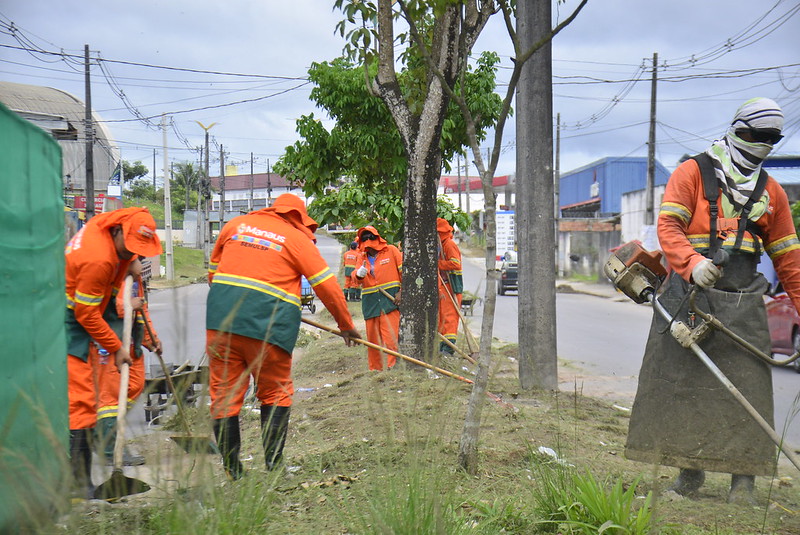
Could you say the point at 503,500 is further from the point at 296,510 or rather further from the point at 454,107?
the point at 454,107

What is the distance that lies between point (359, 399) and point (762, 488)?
10.9 ft

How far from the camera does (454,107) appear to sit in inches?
469

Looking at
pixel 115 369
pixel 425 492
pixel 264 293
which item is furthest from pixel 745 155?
pixel 115 369

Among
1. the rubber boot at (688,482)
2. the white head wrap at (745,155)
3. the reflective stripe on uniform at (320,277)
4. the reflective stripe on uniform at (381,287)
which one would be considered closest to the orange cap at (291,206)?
the reflective stripe on uniform at (320,277)

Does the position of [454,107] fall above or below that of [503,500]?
above

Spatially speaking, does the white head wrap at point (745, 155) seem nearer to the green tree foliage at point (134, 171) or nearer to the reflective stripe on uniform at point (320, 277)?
the reflective stripe on uniform at point (320, 277)

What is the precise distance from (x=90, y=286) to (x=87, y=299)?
0.24 ft

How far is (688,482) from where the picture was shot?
4.18 m

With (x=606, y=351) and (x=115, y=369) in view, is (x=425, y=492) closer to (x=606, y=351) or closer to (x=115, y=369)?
(x=115, y=369)

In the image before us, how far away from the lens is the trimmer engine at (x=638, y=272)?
4395 millimetres

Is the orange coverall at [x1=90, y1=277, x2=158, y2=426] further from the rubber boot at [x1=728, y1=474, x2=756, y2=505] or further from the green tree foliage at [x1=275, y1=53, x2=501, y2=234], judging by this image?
the green tree foliage at [x1=275, y1=53, x2=501, y2=234]

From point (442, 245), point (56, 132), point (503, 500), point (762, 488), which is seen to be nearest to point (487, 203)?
point (503, 500)

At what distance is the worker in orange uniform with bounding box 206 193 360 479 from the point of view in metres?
4.47

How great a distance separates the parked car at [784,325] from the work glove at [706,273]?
7578 mm
